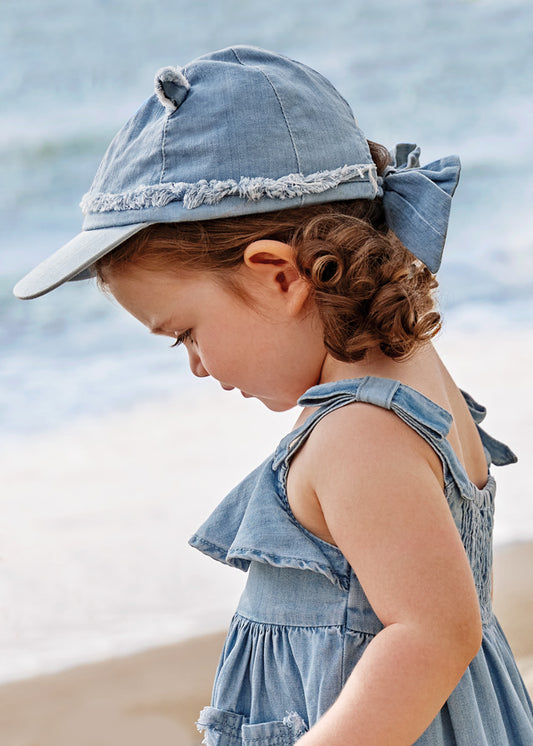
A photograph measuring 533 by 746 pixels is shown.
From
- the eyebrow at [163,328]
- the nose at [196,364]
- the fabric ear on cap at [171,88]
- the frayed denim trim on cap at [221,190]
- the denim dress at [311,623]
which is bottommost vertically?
the denim dress at [311,623]

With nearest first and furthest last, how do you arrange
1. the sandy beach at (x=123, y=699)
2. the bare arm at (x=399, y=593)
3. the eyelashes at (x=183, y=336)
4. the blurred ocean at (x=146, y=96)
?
1. the bare arm at (x=399, y=593)
2. the eyelashes at (x=183, y=336)
3. the sandy beach at (x=123, y=699)
4. the blurred ocean at (x=146, y=96)

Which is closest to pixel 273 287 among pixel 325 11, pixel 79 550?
pixel 79 550

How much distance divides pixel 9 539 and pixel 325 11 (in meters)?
3.70

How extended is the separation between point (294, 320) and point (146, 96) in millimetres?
3957

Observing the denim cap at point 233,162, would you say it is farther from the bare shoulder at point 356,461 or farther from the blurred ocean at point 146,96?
the blurred ocean at point 146,96

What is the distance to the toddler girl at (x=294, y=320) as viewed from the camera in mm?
828

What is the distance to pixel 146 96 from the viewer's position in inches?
180

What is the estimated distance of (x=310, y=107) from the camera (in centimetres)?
92

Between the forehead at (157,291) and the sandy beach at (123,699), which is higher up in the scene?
the forehead at (157,291)

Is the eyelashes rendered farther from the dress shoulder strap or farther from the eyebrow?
the dress shoulder strap

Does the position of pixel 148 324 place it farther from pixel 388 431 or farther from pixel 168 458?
pixel 168 458

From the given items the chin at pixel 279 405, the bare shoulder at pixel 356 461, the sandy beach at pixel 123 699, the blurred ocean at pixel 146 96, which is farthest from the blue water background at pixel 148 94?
the bare shoulder at pixel 356 461

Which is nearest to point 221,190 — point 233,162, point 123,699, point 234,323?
point 233,162

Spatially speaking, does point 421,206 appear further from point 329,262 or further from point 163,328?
point 163,328
